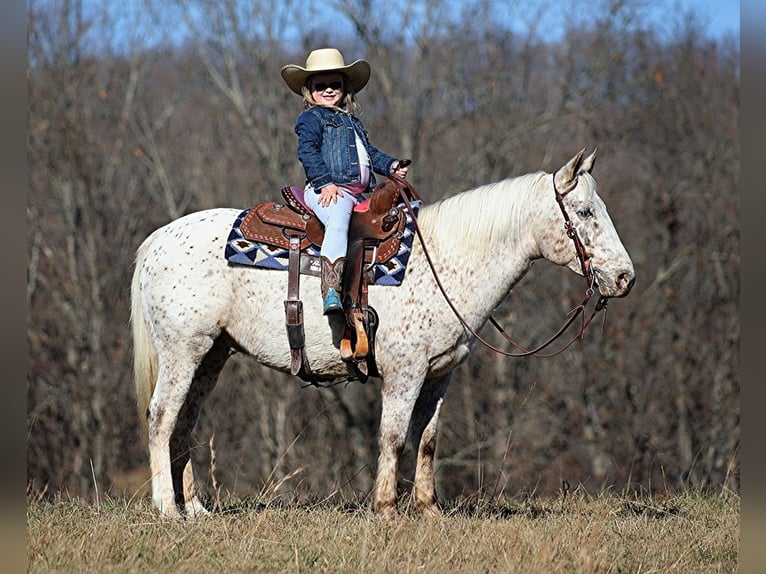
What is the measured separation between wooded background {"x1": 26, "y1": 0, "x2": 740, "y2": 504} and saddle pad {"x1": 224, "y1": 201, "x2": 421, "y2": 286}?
490 inches

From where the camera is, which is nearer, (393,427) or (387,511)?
(387,511)

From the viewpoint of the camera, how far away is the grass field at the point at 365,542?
14.9ft

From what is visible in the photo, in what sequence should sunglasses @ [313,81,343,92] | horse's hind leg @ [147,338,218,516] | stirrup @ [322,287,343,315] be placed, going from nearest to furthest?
1. stirrup @ [322,287,343,315]
2. horse's hind leg @ [147,338,218,516]
3. sunglasses @ [313,81,343,92]

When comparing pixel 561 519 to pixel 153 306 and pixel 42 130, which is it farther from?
pixel 42 130

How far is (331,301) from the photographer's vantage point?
571 cm

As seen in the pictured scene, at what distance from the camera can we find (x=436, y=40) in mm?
19047

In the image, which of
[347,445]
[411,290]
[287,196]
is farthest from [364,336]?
[347,445]

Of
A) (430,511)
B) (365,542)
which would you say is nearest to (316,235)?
(430,511)

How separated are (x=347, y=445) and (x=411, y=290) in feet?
43.4

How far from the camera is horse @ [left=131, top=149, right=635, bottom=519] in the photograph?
19.3ft

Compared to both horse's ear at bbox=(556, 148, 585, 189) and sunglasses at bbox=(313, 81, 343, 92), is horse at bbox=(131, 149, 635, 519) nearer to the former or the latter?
horse's ear at bbox=(556, 148, 585, 189)

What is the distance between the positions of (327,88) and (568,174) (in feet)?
5.34

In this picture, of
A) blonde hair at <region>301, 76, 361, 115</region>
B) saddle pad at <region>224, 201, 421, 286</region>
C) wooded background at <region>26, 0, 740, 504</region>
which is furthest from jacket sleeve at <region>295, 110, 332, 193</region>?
wooded background at <region>26, 0, 740, 504</region>

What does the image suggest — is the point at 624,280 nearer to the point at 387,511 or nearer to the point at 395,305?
the point at 395,305
